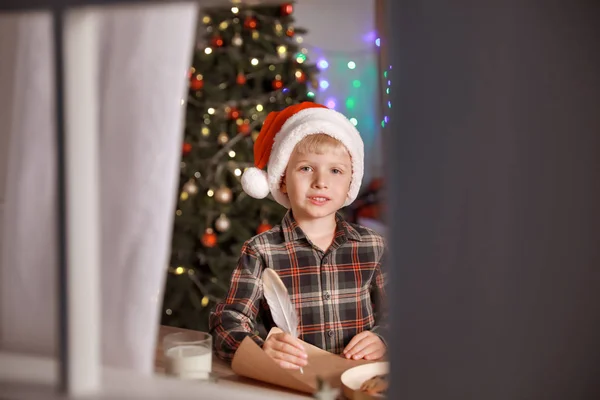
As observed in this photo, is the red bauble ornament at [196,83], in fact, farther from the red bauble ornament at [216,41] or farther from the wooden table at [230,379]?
the wooden table at [230,379]

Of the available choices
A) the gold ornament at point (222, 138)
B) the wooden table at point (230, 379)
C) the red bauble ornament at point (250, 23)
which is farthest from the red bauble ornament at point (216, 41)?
the wooden table at point (230, 379)

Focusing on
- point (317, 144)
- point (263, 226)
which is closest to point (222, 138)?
point (263, 226)

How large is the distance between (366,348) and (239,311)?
0.33 meters

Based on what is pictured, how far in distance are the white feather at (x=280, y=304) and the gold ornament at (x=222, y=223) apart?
1.85 meters

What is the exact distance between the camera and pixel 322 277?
70.9 inches

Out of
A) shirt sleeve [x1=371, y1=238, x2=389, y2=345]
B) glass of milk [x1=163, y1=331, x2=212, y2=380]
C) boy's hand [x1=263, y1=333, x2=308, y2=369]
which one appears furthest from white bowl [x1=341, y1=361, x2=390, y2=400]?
shirt sleeve [x1=371, y1=238, x2=389, y2=345]

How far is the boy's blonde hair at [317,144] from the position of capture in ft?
5.84

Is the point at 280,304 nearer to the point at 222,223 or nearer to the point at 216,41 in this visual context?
the point at 222,223

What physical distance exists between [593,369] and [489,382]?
0.14 m

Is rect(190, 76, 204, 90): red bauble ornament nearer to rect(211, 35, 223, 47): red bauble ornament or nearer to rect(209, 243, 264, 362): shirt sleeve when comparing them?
rect(211, 35, 223, 47): red bauble ornament

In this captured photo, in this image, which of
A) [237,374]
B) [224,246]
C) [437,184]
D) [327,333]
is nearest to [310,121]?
[327,333]

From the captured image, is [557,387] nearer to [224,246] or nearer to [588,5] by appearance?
[588,5]

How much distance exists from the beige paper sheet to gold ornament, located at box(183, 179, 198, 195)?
87.1 inches

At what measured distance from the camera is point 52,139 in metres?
1.14
